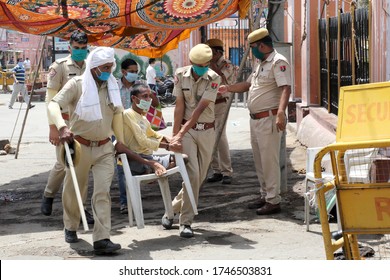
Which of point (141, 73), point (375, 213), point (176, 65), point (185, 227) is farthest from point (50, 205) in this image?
point (176, 65)

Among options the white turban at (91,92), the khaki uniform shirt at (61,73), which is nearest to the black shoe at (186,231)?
the white turban at (91,92)

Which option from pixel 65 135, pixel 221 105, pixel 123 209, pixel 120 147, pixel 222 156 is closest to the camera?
pixel 65 135

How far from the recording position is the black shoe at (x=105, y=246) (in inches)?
273

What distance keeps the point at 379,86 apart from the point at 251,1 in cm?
489

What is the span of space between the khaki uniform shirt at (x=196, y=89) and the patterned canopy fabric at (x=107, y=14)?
1.79 meters

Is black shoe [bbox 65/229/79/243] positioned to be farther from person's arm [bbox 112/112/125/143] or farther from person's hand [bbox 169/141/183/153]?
person's hand [bbox 169/141/183/153]

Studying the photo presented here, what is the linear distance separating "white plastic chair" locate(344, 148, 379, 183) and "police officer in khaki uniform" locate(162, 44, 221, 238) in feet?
5.12

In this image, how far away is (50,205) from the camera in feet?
29.0

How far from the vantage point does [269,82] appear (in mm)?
8508

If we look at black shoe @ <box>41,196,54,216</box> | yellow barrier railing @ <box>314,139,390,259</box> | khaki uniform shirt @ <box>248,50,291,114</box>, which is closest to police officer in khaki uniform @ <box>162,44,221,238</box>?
khaki uniform shirt @ <box>248,50,291,114</box>

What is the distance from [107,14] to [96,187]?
3.36 metres

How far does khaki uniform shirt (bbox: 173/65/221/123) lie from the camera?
25.8 ft

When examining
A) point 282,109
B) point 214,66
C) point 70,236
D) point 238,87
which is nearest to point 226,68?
point 214,66

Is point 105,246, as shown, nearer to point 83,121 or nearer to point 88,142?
point 88,142
